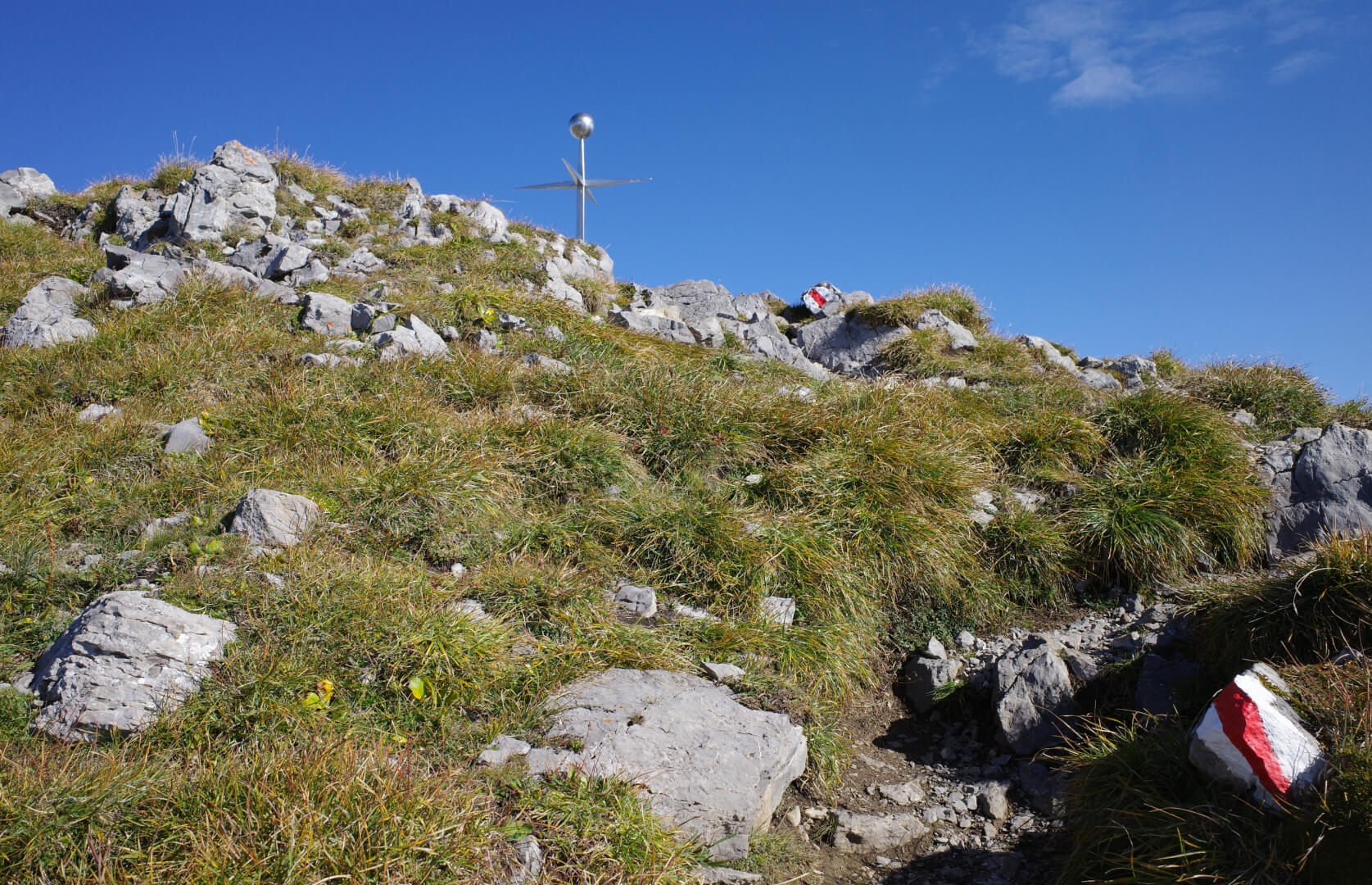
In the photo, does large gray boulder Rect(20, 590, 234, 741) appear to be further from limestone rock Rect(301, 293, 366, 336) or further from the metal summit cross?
the metal summit cross

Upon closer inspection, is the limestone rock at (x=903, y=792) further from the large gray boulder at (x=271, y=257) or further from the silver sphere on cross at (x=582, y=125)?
the silver sphere on cross at (x=582, y=125)

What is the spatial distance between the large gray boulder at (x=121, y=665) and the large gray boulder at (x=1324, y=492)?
8658mm

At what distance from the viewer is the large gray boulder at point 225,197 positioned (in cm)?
1242

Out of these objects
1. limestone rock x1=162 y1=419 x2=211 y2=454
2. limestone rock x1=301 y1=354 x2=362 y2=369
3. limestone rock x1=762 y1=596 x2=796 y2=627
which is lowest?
limestone rock x1=762 y1=596 x2=796 y2=627

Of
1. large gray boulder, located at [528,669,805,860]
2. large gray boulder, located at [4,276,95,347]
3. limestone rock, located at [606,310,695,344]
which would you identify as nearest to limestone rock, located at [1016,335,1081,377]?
limestone rock, located at [606,310,695,344]

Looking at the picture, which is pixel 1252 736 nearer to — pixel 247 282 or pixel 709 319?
pixel 709 319

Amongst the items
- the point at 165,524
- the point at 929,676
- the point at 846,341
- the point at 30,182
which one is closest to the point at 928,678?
the point at 929,676

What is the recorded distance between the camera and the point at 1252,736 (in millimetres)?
3639

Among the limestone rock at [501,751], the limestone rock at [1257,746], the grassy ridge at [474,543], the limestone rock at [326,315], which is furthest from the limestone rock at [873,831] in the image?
the limestone rock at [326,315]

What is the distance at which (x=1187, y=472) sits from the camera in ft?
25.3

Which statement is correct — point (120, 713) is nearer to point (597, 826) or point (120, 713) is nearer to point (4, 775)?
point (4, 775)

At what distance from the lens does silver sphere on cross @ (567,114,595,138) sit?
18.8m

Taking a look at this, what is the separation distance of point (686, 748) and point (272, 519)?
129 inches

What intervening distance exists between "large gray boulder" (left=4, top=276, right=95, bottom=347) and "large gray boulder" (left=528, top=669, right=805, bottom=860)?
26.0ft
